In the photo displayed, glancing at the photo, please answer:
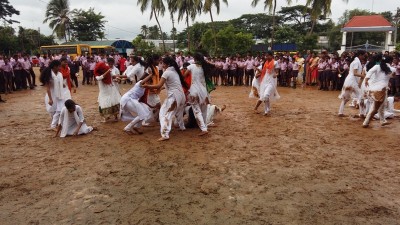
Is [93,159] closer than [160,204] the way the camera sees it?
No

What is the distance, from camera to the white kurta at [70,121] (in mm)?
6938

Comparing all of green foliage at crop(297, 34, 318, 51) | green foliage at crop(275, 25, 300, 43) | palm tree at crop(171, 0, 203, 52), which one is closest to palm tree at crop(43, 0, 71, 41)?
palm tree at crop(171, 0, 203, 52)

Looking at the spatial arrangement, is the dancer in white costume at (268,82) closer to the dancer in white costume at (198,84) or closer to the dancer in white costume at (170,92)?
the dancer in white costume at (198,84)

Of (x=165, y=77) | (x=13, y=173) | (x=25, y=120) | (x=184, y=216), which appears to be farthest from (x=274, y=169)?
(x=25, y=120)

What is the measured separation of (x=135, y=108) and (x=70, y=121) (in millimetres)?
1453

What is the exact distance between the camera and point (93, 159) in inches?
219

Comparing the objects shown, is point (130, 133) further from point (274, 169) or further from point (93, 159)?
point (274, 169)

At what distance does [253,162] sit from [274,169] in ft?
1.37

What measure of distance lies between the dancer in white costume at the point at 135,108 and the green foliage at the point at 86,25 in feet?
159

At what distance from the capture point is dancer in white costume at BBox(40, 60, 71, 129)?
7.14 meters

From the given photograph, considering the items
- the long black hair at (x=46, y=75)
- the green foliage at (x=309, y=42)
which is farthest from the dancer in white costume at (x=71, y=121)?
the green foliage at (x=309, y=42)

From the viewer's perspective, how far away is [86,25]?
2053 inches

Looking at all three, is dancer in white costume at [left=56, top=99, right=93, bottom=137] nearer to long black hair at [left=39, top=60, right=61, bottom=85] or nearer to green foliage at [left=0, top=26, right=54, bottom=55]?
long black hair at [left=39, top=60, right=61, bottom=85]

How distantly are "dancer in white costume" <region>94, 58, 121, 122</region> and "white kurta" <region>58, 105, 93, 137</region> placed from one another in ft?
3.40
